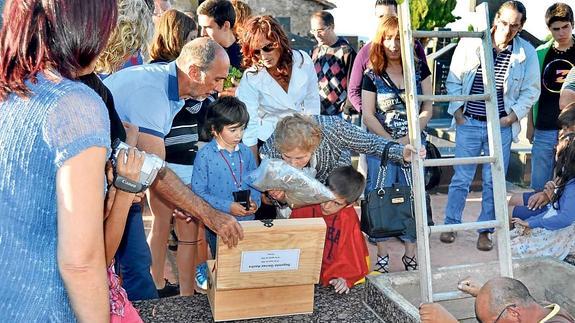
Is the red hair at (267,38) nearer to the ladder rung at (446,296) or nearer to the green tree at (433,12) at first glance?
the ladder rung at (446,296)

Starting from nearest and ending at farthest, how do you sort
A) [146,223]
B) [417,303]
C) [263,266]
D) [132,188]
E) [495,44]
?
[132,188], [263,266], [417,303], [495,44], [146,223]

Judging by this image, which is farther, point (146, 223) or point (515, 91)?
point (146, 223)

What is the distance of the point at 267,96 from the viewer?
3.93 metres

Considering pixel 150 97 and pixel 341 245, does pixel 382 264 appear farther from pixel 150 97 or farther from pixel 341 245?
pixel 150 97

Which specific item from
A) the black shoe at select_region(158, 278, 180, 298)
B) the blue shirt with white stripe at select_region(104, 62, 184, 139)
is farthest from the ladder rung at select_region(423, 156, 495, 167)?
the black shoe at select_region(158, 278, 180, 298)

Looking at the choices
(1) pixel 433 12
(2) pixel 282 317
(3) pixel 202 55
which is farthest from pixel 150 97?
(1) pixel 433 12

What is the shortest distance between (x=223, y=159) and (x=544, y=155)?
3.51 meters

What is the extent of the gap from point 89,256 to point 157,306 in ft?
6.28

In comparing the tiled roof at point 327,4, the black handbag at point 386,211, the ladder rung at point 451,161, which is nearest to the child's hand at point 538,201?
the ladder rung at point 451,161

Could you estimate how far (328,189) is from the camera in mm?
3135

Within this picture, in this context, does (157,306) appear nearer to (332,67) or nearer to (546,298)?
(546,298)

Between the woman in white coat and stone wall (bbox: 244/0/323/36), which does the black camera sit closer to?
the woman in white coat

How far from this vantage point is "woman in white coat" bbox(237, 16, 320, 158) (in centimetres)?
385

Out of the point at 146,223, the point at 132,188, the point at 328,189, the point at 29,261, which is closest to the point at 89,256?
the point at 29,261
